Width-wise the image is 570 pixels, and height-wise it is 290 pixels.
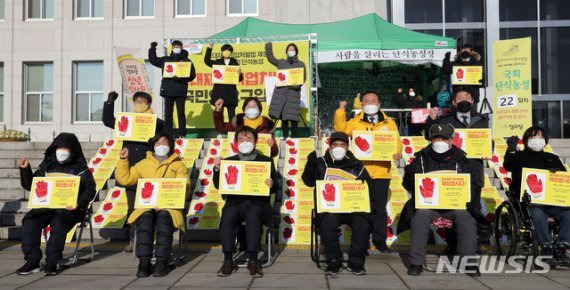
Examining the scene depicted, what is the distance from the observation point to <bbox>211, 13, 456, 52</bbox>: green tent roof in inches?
553

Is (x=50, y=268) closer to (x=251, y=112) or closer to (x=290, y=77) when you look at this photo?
(x=251, y=112)

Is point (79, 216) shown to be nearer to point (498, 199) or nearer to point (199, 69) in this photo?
point (498, 199)

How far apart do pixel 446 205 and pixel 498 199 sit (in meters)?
2.90

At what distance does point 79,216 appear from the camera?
6434 millimetres

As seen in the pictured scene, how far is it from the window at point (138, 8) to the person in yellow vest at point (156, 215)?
1421 centimetres

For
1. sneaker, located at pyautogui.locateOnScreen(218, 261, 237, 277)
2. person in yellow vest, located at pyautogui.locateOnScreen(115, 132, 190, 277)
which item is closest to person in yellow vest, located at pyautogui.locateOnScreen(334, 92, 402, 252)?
sneaker, located at pyautogui.locateOnScreen(218, 261, 237, 277)

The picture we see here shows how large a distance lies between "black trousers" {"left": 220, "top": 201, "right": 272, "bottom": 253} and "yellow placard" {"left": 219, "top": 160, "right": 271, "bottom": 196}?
0.59 ft

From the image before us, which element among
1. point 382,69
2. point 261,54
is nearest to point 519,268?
point 261,54

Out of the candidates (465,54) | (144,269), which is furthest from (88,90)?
(144,269)

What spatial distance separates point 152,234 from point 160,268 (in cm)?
39

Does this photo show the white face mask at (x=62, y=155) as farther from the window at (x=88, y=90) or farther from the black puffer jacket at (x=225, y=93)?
the window at (x=88, y=90)

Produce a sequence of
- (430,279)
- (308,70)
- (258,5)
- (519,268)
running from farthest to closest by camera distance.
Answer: (258,5) < (308,70) < (519,268) < (430,279)

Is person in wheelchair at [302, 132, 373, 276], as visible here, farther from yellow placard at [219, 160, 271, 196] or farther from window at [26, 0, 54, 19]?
window at [26, 0, 54, 19]

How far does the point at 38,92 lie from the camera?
19.7 m
